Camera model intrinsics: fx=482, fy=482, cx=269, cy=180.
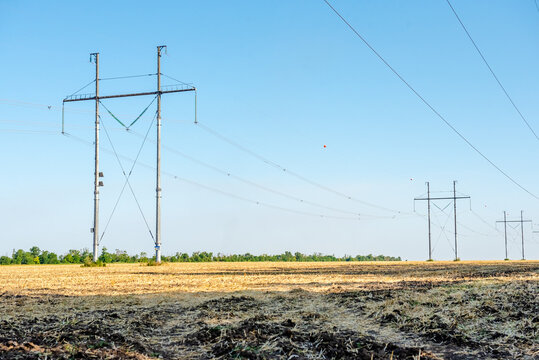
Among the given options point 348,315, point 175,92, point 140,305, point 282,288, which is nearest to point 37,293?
point 140,305

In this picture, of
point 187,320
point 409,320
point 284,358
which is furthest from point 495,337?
point 187,320

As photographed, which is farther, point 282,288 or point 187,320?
point 282,288

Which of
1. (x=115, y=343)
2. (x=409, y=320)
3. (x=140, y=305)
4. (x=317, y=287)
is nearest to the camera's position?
(x=115, y=343)

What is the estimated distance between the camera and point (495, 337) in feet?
28.3

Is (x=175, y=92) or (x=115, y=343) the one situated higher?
(x=175, y=92)

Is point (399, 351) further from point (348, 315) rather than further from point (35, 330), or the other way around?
point (35, 330)

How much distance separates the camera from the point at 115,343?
762 cm

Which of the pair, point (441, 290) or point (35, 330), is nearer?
point (35, 330)

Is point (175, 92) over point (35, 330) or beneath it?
over

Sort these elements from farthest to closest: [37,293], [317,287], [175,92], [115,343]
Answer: [175,92], [317,287], [37,293], [115,343]

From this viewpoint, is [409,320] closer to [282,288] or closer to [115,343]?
[115,343]

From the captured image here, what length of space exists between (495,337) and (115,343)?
6.55 meters

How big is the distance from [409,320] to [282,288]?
7.65m

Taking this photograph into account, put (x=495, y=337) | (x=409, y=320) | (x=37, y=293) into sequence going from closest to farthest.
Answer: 1. (x=495, y=337)
2. (x=409, y=320)
3. (x=37, y=293)
